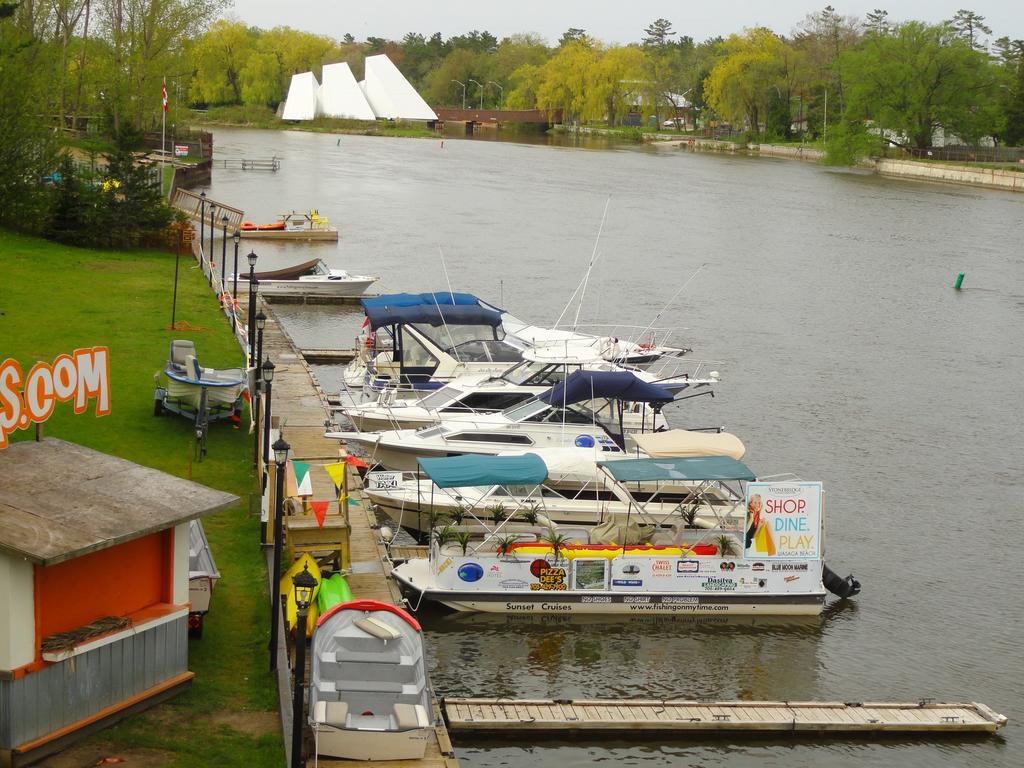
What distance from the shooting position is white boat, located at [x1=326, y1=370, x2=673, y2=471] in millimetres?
27578

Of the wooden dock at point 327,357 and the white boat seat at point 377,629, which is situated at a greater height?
the white boat seat at point 377,629

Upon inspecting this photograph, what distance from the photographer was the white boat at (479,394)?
29391mm

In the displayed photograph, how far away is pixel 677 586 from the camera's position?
22.0 metres

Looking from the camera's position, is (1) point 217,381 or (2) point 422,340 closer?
(1) point 217,381

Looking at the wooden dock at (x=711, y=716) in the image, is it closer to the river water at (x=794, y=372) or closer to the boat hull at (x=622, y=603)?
the river water at (x=794, y=372)

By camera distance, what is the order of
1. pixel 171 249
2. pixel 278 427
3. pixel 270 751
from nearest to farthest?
pixel 270 751 → pixel 278 427 → pixel 171 249

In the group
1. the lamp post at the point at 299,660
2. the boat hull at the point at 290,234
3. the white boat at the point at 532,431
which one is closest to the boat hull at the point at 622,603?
the white boat at the point at 532,431

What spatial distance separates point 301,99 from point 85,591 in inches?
6571

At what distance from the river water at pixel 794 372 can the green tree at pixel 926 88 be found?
1683 cm

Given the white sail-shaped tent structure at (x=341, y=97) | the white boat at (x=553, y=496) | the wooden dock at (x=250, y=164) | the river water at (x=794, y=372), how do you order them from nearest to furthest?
the river water at (x=794, y=372) → the white boat at (x=553, y=496) → the wooden dock at (x=250, y=164) → the white sail-shaped tent structure at (x=341, y=97)

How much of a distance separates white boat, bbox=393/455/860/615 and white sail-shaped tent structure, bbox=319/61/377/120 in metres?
163

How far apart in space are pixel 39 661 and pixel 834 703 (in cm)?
1138

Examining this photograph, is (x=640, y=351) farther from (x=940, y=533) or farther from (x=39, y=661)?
(x=39, y=661)

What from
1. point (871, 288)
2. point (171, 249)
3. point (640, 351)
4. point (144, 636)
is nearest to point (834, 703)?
point (144, 636)
